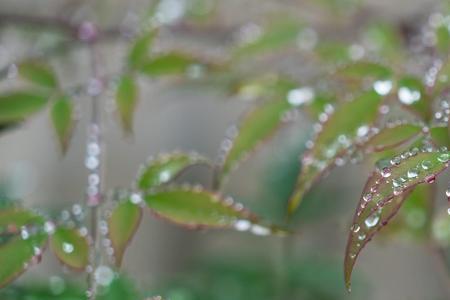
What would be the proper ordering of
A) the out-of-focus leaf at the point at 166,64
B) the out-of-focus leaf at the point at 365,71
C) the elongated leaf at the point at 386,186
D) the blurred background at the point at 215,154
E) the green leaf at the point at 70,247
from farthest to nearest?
the blurred background at the point at 215,154 → the out-of-focus leaf at the point at 166,64 → the out-of-focus leaf at the point at 365,71 → the green leaf at the point at 70,247 → the elongated leaf at the point at 386,186

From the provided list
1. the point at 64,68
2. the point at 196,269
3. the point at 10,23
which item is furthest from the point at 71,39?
the point at 196,269

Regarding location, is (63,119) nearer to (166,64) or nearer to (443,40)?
(166,64)

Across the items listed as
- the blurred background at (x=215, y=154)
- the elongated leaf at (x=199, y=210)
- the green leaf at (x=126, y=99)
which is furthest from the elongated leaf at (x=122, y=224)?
the blurred background at (x=215, y=154)

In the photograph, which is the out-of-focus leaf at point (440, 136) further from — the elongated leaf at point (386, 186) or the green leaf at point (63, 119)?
the green leaf at point (63, 119)

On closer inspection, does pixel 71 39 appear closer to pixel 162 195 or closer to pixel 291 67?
pixel 291 67

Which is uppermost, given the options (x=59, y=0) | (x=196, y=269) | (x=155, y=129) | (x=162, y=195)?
(x=59, y=0)

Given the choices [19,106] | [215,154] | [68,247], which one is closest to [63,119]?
[19,106]
